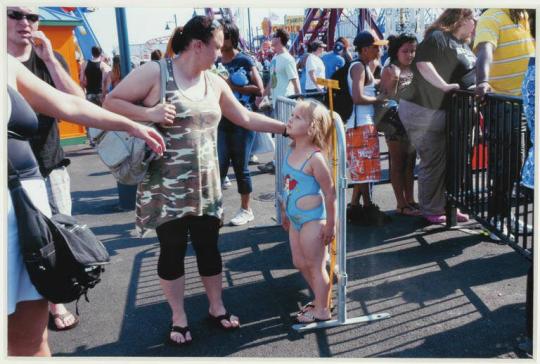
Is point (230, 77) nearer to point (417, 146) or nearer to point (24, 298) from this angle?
point (417, 146)

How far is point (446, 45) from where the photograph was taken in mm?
4805

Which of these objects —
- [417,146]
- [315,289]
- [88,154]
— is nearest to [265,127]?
[315,289]

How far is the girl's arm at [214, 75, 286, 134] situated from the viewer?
328cm

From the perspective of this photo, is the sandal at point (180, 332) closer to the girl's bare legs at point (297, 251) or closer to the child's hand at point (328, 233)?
the girl's bare legs at point (297, 251)

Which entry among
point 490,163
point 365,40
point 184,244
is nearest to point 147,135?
point 184,244

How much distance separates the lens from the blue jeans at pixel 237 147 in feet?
17.5

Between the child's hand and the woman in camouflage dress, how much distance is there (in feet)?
2.02

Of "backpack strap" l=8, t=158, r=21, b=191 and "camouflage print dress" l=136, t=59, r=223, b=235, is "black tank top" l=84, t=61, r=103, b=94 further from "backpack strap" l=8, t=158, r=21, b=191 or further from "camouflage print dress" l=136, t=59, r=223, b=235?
"backpack strap" l=8, t=158, r=21, b=191

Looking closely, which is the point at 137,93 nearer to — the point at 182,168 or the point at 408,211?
the point at 182,168

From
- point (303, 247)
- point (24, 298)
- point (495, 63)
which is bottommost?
point (303, 247)

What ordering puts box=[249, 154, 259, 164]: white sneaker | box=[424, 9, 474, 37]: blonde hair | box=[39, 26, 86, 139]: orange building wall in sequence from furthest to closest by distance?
box=[39, 26, 86, 139]: orange building wall, box=[249, 154, 259, 164]: white sneaker, box=[424, 9, 474, 37]: blonde hair

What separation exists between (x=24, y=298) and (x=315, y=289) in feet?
5.92

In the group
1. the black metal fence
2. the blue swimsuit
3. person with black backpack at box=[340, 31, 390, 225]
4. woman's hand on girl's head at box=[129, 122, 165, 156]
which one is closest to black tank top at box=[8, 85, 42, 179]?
woman's hand on girl's head at box=[129, 122, 165, 156]

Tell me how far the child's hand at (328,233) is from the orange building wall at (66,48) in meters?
9.29
